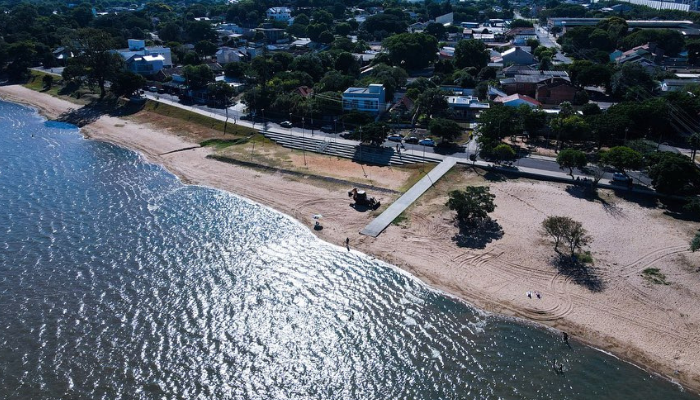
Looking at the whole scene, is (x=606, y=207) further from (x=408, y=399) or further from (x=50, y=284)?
(x=50, y=284)

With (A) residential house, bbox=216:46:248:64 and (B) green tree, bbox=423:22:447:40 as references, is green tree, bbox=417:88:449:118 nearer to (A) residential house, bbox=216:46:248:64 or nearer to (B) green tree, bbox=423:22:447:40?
(A) residential house, bbox=216:46:248:64

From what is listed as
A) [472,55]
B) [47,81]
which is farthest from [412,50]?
[47,81]

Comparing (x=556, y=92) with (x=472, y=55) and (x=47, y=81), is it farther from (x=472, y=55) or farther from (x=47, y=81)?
(x=47, y=81)

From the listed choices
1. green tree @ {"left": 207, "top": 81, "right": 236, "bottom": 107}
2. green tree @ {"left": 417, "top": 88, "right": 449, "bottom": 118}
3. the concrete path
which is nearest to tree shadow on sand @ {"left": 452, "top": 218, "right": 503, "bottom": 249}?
the concrete path

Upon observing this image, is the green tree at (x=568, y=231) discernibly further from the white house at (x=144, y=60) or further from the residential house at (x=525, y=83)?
→ the white house at (x=144, y=60)

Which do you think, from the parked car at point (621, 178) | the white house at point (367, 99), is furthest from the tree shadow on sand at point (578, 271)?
the white house at point (367, 99)
